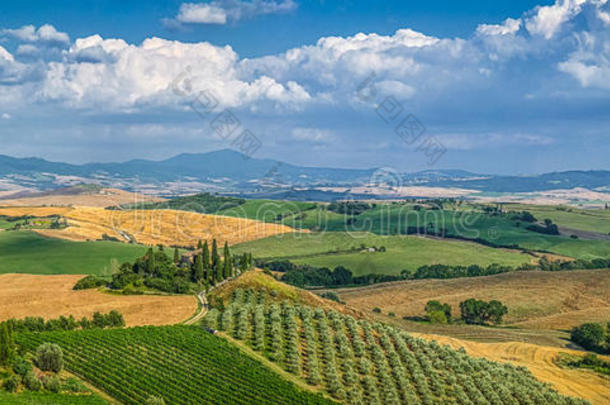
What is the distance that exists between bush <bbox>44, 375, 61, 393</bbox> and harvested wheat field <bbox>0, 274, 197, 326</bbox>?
1921 cm

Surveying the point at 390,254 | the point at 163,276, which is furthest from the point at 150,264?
the point at 390,254

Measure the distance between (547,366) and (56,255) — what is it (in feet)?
351

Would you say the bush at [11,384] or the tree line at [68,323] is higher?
the bush at [11,384]

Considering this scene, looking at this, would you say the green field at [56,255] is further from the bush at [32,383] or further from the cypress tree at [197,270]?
the bush at [32,383]

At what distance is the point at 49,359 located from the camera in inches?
1793

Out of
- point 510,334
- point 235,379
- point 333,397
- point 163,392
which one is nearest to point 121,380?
point 163,392

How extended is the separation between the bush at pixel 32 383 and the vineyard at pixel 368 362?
20.2m

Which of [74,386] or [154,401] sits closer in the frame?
[154,401]

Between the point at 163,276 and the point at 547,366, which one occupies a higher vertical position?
the point at 163,276

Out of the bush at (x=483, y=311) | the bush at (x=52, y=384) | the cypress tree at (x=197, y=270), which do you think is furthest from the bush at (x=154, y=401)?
the bush at (x=483, y=311)

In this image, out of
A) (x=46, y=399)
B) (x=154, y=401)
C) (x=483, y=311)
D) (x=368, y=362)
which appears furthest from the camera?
(x=483, y=311)

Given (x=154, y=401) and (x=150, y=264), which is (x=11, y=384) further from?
(x=150, y=264)

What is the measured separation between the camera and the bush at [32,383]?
4159cm

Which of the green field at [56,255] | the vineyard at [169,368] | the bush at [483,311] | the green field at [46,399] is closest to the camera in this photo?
the green field at [46,399]
